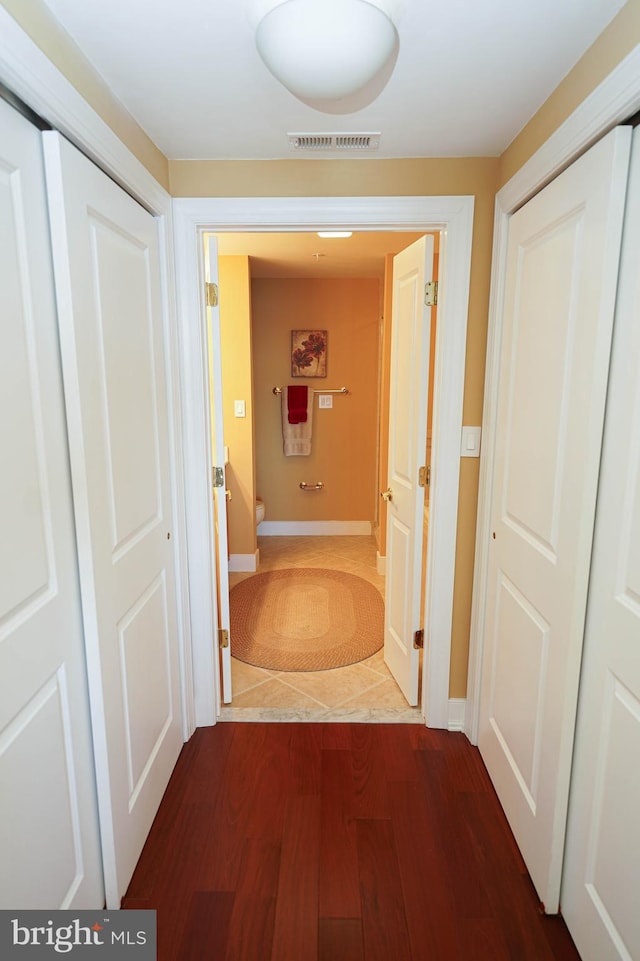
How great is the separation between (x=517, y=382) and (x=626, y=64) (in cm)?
82

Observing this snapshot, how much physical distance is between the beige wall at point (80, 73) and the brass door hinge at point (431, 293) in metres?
1.05

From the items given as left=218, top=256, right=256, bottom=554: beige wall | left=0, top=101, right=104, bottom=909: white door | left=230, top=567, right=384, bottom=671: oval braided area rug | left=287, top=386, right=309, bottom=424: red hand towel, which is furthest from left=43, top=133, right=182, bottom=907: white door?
left=287, top=386, right=309, bottom=424: red hand towel

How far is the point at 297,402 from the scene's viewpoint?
457 cm

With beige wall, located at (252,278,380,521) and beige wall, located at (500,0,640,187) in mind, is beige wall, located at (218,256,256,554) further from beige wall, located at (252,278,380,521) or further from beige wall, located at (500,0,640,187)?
beige wall, located at (500,0,640,187)

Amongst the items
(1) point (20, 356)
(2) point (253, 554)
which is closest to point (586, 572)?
(1) point (20, 356)

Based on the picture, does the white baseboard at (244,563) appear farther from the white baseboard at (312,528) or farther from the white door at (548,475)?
the white door at (548,475)

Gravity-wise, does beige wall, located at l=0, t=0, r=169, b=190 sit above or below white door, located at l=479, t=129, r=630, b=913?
above

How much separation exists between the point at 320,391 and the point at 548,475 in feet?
11.1

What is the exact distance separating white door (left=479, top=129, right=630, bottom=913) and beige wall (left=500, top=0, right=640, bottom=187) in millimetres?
161

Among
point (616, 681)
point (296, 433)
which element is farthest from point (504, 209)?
point (296, 433)

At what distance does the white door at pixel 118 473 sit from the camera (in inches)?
47.2

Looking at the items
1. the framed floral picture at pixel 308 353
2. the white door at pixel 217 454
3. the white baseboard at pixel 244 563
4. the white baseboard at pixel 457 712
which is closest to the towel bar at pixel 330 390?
the framed floral picture at pixel 308 353

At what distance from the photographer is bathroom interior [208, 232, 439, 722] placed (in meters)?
3.75

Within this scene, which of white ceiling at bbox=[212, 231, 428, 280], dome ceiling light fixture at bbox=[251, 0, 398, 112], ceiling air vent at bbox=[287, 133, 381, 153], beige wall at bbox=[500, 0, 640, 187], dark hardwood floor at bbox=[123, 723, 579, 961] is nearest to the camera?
dome ceiling light fixture at bbox=[251, 0, 398, 112]
